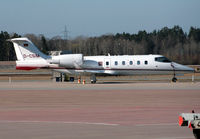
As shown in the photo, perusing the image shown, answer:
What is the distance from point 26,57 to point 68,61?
164 inches

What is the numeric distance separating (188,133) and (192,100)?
1142 centimetres

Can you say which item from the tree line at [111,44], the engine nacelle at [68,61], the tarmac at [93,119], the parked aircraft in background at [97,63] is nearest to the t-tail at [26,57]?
the parked aircraft in background at [97,63]

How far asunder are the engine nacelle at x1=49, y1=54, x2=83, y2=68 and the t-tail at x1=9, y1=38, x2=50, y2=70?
1071mm

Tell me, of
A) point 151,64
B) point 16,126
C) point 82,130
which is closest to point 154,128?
point 82,130

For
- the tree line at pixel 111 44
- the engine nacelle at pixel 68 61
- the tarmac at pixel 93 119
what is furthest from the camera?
the tree line at pixel 111 44

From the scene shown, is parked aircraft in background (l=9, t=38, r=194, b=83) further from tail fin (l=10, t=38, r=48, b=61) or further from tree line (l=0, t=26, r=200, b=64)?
tree line (l=0, t=26, r=200, b=64)

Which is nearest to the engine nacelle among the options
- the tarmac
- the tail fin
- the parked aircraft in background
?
the parked aircraft in background

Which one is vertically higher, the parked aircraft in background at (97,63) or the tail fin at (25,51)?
the tail fin at (25,51)

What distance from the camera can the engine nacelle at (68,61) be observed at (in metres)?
40.7

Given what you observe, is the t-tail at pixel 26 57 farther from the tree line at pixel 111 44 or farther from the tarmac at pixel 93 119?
the tree line at pixel 111 44

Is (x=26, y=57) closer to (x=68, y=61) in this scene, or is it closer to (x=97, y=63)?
(x=68, y=61)

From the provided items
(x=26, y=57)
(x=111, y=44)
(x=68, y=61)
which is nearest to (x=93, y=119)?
(x=68, y=61)

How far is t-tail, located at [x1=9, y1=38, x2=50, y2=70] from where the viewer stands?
40750mm

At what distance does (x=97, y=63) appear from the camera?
41000mm
